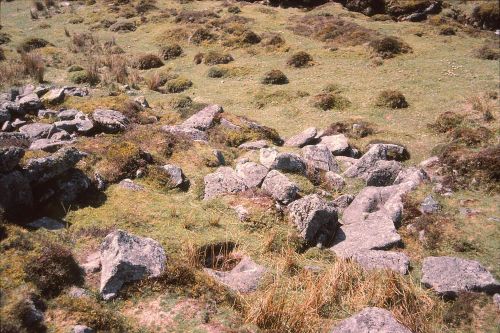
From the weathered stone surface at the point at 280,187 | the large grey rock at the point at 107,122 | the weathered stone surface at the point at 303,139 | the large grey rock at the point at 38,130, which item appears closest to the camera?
the weathered stone surface at the point at 280,187

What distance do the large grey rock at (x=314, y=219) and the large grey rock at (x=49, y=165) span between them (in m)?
6.14

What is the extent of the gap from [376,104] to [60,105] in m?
16.3

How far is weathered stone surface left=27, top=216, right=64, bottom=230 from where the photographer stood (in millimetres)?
8914

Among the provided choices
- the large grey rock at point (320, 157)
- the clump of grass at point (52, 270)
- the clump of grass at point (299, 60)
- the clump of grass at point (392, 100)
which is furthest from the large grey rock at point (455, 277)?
the clump of grass at point (299, 60)

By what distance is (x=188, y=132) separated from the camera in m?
16.5

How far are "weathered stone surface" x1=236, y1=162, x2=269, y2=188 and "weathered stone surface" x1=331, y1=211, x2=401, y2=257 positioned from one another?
10.1 ft

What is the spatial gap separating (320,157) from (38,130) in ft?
34.7

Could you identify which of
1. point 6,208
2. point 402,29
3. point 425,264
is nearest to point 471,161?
point 425,264

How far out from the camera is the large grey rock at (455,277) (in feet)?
28.2

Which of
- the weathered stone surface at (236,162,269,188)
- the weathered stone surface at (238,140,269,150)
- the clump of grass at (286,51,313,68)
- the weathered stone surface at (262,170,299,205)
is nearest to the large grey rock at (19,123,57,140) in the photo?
the weathered stone surface at (236,162,269,188)

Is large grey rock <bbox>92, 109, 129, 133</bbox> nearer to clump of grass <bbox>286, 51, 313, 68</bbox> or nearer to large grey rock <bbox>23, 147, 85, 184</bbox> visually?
large grey rock <bbox>23, 147, 85, 184</bbox>

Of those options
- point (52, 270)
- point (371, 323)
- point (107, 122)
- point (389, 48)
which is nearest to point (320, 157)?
point (107, 122)

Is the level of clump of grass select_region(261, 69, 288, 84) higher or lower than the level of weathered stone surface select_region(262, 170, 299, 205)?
lower

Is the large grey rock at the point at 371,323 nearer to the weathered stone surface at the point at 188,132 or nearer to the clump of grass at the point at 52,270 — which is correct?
the clump of grass at the point at 52,270
